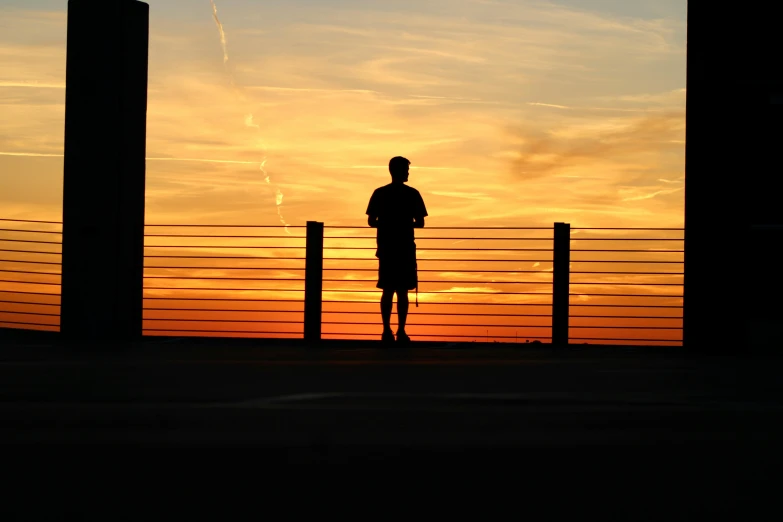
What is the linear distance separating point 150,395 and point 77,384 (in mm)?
634

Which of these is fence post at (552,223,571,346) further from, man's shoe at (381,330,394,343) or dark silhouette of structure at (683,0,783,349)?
man's shoe at (381,330,394,343)

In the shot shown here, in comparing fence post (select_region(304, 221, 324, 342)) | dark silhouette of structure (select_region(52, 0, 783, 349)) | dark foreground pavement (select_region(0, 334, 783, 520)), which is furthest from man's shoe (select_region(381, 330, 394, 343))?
dark foreground pavement (select_region(0, 334, 783, 520))

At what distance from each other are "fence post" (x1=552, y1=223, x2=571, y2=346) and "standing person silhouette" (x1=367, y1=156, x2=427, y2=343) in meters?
1.63

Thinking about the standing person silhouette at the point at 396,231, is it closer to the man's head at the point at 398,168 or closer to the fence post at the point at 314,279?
the man's head at the point at 398,168

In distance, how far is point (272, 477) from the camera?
3027 mm

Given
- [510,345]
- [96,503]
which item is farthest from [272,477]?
[510,345]

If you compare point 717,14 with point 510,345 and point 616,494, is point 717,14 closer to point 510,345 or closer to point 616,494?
point 510,345

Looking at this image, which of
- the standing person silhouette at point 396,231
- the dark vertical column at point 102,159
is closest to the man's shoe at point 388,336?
the standing person silhouette at point 396,231

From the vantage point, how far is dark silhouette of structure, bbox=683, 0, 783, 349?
9.42 meters

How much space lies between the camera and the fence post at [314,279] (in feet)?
35.0

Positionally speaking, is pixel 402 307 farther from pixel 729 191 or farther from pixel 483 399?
pixel 483 399

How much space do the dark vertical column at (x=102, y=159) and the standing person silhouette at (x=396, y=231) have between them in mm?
2019

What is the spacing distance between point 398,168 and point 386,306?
988 mm

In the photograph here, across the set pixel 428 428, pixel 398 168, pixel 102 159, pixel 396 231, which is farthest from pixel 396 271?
pixel 428 428
